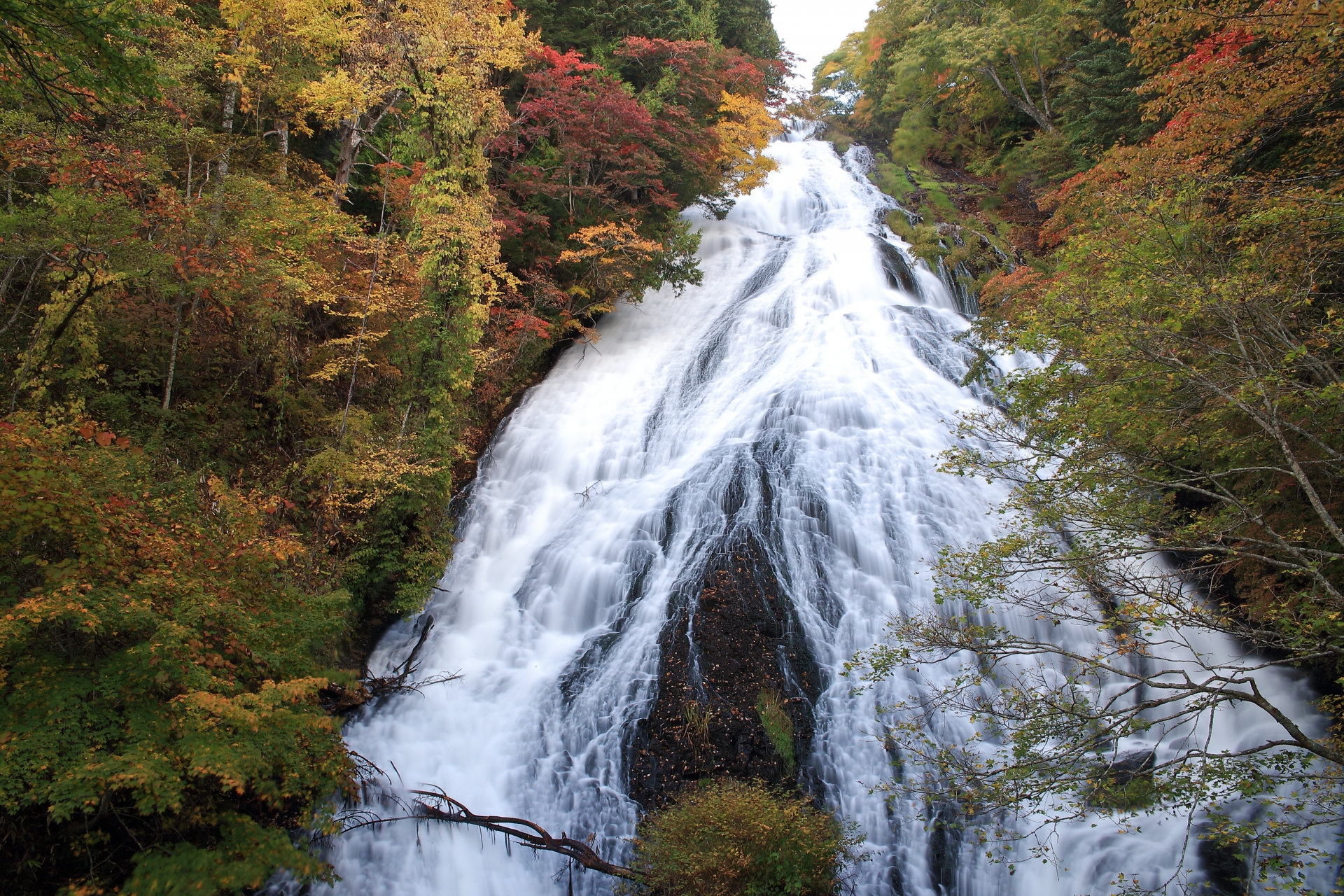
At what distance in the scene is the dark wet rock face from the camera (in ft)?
24.8

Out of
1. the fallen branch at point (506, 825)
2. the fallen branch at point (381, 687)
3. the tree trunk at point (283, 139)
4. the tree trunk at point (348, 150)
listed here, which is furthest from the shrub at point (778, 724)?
the tree trunk at point (283, 139)

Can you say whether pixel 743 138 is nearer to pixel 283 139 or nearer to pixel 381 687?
pixel 283 139

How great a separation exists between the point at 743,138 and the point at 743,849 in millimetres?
18767

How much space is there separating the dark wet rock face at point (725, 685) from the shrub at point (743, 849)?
639 mm

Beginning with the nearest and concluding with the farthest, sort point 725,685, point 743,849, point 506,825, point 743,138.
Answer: point 743,849
point 506,825
point 725,685
point 743,138

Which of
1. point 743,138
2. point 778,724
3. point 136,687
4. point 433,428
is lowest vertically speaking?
point 778,724

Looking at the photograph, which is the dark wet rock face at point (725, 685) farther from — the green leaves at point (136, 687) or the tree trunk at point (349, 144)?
the tree trunk at point (349, 144)

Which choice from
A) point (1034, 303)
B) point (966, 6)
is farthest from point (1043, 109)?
point (1034, 303)

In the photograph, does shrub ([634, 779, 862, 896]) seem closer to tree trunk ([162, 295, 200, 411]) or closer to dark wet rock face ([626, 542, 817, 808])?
dark wet rock face ([626, 542, 817, 808])

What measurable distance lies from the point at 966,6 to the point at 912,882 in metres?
28.6

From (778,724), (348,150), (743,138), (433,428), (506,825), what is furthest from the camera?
(743,138)

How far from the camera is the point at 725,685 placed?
827 centimetres

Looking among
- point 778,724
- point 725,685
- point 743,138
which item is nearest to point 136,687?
point 725,685

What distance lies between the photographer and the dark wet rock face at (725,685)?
756 cm
